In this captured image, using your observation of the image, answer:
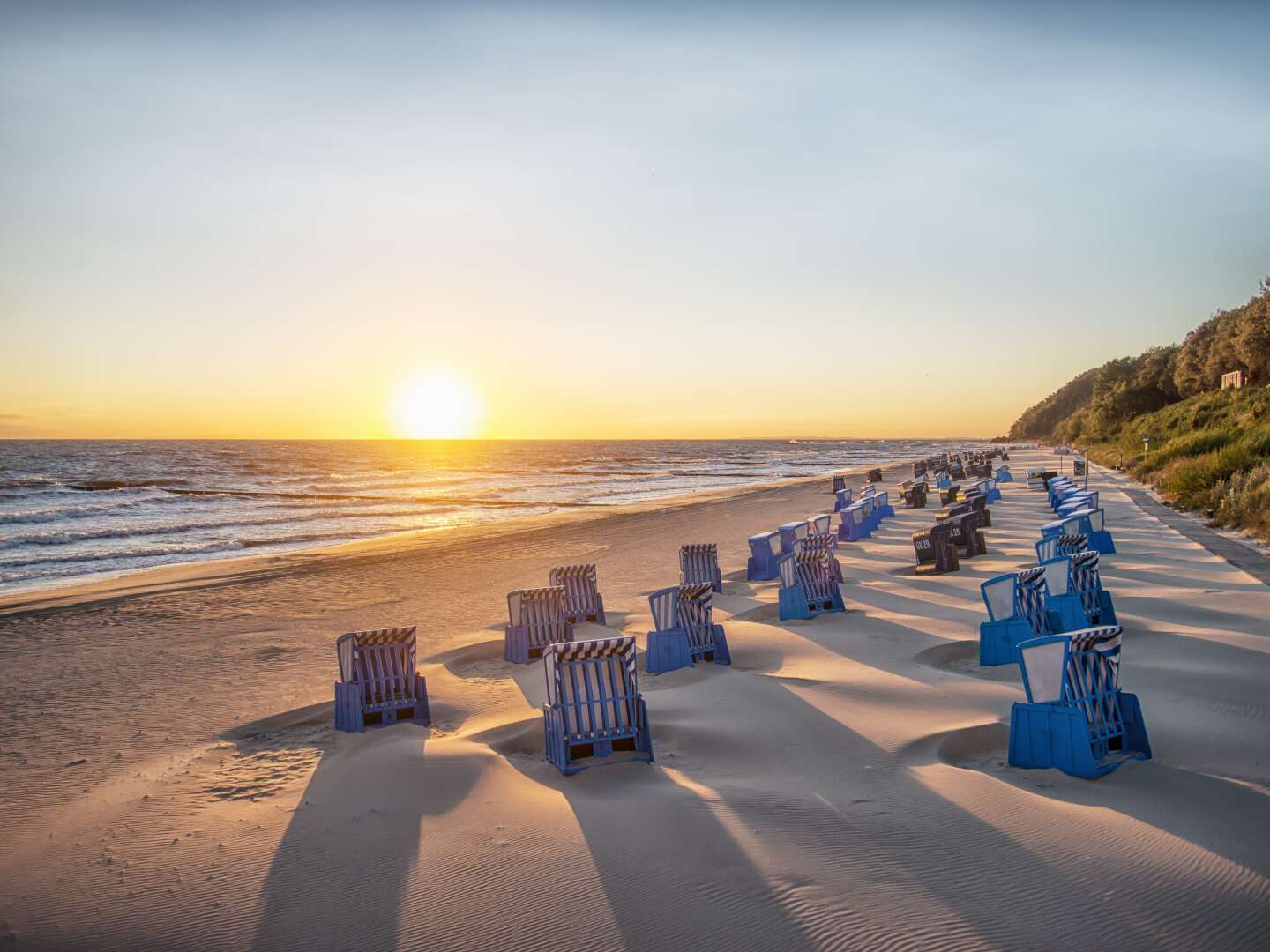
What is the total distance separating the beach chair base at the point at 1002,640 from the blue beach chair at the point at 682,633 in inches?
116

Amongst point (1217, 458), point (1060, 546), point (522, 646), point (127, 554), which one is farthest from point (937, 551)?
point (127, 554)

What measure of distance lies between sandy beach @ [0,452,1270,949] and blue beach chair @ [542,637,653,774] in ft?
0.61

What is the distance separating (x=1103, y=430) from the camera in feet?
220

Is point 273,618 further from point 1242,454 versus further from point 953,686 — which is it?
point 1242,454

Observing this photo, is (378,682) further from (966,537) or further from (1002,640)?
(966,537)

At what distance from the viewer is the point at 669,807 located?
18.9ft

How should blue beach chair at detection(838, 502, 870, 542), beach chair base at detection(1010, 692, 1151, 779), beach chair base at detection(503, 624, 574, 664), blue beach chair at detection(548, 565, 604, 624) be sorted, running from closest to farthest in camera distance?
beach chair base at detection(1010, 692, 1151, 779) < beach chair base at detection(503, 624, 574, 664) < blue beach chair at detection(548, 565, 604, 624) < blue beach chair at detection(838, 502, 870, 542)

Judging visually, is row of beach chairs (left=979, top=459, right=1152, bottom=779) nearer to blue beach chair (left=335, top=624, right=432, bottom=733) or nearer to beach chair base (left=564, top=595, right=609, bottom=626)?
blue beach chair (left=335, top=624, right=432, bottom=733)

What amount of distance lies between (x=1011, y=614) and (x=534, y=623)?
18.8 feet

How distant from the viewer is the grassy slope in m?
19.0

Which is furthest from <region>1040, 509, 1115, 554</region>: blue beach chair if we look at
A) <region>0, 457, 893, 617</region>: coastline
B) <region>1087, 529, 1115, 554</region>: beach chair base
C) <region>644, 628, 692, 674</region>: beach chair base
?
<region>0, 457, 893, 617</region>: coastline

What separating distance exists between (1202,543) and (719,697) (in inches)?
539

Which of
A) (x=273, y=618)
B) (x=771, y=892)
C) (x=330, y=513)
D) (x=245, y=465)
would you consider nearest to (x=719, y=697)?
(x=771, y=892)

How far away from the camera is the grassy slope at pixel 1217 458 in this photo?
19031 millimetres
